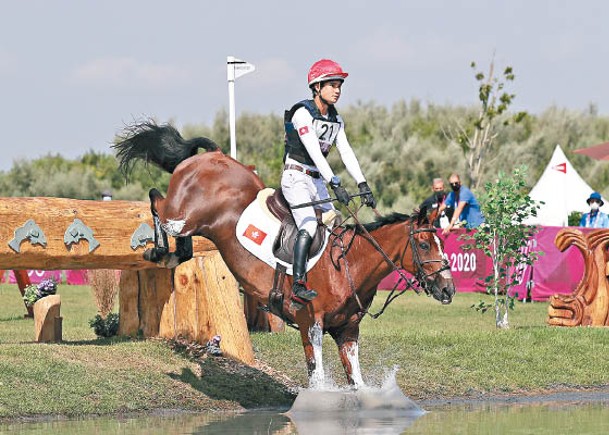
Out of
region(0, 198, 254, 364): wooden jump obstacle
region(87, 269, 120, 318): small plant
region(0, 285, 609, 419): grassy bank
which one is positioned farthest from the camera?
region(87, 269, 120, 318): small plant

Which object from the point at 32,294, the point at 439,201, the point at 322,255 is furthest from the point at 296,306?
the point at 32,294

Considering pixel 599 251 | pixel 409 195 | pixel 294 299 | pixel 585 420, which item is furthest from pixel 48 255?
pixel 409 195

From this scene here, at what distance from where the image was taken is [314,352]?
10.9 m

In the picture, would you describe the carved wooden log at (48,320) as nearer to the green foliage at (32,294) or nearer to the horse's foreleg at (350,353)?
the green foliage at (32,294)

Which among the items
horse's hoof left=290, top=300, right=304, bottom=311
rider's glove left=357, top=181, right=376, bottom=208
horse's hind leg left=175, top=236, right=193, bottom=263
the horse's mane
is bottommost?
horse's hoof left=290, top=300, right=304, bottom=311

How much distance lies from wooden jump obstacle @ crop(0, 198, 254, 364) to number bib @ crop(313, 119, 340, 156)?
2604 mm

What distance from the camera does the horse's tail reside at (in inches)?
502

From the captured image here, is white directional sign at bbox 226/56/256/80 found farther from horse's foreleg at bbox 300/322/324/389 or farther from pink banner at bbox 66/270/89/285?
pink banner at bbox 66/270/89/285

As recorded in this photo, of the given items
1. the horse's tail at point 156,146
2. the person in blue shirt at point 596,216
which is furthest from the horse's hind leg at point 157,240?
the person in blue shirt at point 596,216

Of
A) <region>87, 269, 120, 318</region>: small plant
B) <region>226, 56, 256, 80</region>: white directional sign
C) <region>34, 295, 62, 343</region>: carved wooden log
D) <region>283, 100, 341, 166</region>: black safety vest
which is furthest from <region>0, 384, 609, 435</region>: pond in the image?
<region>87, 269, 120, 318</region>: small plant

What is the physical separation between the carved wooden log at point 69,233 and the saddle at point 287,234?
2271mm

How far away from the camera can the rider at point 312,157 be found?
423 inches

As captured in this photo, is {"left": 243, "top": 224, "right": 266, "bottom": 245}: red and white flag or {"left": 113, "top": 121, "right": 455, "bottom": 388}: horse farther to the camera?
{"left": 243, "top": 224, "right": 266, "bottom": 245}: red and white flag

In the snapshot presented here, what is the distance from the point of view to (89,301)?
22562 mm
